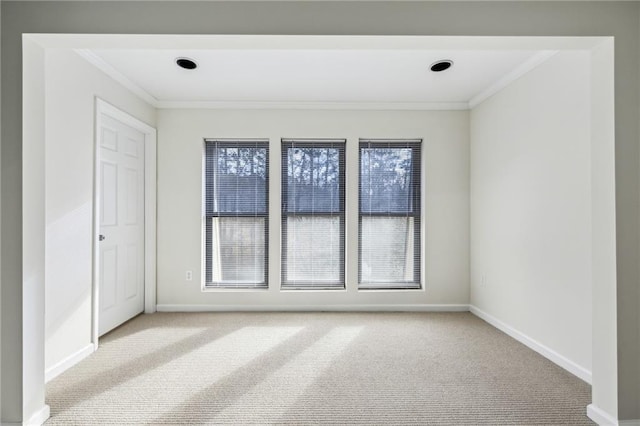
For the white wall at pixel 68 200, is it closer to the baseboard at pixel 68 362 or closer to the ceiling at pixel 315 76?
the baseboard at pixel 68 362

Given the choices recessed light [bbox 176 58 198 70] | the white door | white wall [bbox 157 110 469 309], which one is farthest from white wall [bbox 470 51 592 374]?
the white door

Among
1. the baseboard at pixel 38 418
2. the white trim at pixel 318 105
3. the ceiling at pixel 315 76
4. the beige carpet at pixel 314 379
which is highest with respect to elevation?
the ceiling at pixel 315 76

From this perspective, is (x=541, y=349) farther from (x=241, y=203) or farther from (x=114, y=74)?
(x=114, y=74)

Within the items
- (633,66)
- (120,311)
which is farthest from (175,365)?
(633,66)

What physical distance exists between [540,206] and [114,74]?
3787 mm

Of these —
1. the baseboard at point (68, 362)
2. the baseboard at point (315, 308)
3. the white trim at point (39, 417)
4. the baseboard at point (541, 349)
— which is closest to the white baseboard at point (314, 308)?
the baseboard at point (315, 308)

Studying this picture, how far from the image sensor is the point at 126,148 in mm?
3602

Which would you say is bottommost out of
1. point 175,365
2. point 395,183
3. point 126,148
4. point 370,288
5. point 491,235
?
point 175,365

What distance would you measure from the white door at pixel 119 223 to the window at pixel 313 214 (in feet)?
5.12

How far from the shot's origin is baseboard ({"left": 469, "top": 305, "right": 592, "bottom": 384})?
247 cm

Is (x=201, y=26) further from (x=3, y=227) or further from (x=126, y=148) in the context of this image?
(x=126, y=148)

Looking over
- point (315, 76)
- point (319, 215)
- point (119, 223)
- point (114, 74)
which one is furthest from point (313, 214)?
point (114, 74)

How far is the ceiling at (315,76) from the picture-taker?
2852 mm

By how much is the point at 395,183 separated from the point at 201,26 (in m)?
2.84
